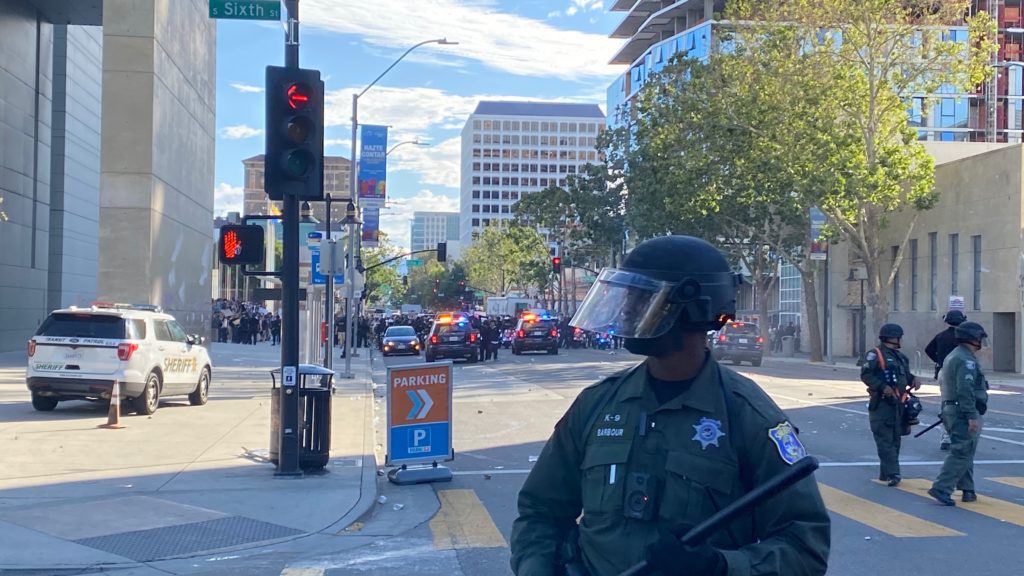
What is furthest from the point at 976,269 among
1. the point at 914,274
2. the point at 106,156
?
the point at 106,156

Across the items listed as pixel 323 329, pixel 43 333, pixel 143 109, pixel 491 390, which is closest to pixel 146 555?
pixel 43 333

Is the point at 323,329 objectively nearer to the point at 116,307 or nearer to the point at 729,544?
the point at 116,307

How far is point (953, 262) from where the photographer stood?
137ft

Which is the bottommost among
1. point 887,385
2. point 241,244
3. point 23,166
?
point 887,385

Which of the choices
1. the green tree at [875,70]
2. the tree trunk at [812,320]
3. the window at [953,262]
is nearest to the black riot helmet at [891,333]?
the green tree at [875,70]

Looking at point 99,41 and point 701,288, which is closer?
point 701,288

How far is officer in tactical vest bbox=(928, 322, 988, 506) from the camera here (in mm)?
10320

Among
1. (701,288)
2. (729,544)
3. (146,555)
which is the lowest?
(146,555)

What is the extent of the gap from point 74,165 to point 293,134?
35.9 meters

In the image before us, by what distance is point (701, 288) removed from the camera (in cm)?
317

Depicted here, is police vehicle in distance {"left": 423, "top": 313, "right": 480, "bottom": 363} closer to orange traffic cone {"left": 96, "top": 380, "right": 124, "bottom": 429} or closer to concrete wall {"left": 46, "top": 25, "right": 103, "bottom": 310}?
concrete wall {"left": 46, "top": 25, "right": 103, "bottom": 310}

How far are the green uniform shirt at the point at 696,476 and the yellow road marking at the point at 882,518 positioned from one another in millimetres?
6886

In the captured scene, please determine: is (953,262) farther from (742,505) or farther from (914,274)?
(742,505)

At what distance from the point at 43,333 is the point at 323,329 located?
1686cm
